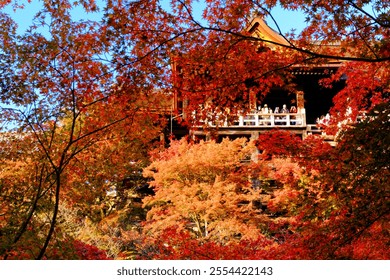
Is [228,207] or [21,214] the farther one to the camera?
[228,207]

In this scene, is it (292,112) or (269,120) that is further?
(292,112)

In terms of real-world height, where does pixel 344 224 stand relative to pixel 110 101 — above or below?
below

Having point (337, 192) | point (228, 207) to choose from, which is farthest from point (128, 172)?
point (337, 192)

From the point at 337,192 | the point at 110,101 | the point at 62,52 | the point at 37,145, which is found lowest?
the point at 337,192

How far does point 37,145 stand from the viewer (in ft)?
29.0

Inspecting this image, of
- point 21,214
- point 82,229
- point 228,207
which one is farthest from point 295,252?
point 82,229

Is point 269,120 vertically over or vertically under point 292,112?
under

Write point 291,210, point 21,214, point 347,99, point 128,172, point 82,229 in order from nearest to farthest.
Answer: point 21,214 < point 347,99 < point 291,210 < point 82,229 < point 128,172

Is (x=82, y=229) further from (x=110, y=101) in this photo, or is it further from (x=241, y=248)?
(x=110, y=101)

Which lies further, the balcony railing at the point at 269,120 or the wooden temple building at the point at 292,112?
the balcony railing at the point at 269,120

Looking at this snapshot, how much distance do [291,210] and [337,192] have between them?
8.81 meters

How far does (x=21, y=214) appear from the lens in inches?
305

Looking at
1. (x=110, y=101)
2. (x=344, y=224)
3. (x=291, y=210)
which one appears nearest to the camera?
(x=344, y=224)

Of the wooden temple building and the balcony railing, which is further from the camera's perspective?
the balcony railing
